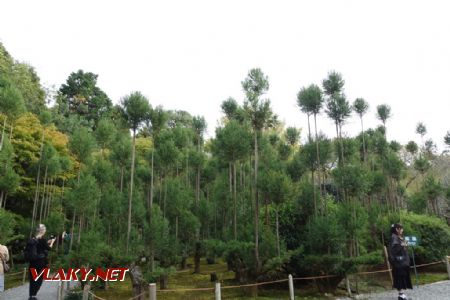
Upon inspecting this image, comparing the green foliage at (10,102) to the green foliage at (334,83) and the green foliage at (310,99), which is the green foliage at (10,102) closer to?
the green foliage at (310,99)

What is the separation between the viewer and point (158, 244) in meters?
9.44

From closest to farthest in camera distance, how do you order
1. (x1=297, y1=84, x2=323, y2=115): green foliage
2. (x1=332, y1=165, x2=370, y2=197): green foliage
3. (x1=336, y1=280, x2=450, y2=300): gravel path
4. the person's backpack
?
the person's backpack → (x1=336, y1=280, x2=450, y2=300): gravel path → (x1=332, y1=165, x2=370, y2=197): green foliage → (x1=297, y1=84, x2=323, y2=115): green foliage

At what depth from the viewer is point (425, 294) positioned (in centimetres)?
966

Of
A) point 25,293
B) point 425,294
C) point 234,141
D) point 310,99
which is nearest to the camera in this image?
point 425,294

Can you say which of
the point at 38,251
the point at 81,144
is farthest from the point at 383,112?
the point at 38,251

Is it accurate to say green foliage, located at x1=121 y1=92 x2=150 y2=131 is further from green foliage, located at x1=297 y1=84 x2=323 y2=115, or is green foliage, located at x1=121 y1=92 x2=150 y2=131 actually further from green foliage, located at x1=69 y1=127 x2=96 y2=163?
green foliage, located at x1=297 y1=84 x2=323 y2=115

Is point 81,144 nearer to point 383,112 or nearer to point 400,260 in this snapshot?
point 400,260

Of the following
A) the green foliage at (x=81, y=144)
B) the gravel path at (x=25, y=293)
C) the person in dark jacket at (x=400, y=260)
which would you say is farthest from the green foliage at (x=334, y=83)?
the gravel path at (x=25, y=293)

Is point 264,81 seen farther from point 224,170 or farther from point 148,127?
point 224,170

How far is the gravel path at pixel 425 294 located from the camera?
9.18 metres

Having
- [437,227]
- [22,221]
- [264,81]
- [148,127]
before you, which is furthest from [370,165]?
[22,221]

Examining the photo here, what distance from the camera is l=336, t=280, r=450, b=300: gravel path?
9.18 metres

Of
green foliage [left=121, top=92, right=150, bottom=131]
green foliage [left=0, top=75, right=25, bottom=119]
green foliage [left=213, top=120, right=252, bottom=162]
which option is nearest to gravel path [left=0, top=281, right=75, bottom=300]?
green foliage [left=121, top=92, right=150, bottom=131]

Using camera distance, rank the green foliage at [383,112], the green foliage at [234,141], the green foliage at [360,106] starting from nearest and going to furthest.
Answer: the green foliage at [234,141]
the green foliage at [360,106]
the green foliage at [383,112]
